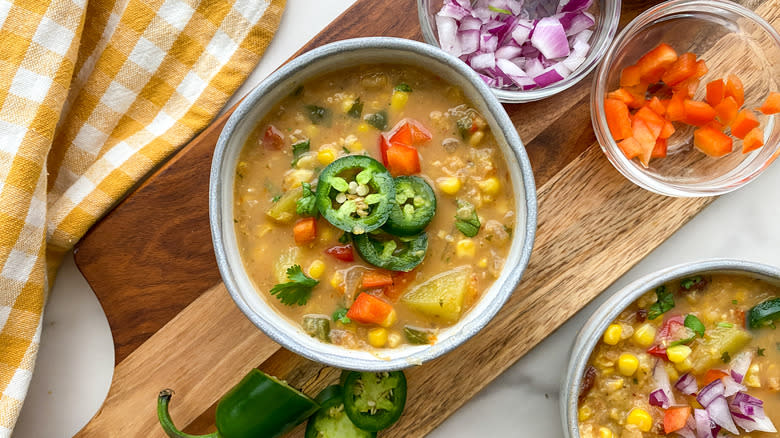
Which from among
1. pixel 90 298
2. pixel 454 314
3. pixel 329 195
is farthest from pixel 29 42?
pixel 454 314

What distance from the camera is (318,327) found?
8.59 ft

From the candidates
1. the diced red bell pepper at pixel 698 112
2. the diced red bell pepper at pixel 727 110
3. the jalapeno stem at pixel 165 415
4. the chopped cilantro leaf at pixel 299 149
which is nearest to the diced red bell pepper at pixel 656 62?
the diced red bell pepper at pixel 698 112

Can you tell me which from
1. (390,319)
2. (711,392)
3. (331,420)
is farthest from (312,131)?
(711,392)

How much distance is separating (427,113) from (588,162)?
82 centimetres

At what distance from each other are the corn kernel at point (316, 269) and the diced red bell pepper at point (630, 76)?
5.17ft

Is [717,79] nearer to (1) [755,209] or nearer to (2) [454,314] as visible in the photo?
(1) [755,209]

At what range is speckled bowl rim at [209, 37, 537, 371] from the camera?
8.11ft

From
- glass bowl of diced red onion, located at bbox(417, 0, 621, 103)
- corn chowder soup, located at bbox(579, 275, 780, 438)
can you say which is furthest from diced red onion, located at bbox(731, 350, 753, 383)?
glass bowl of diced red onion, located at bbox(417, 0, 621, 103)

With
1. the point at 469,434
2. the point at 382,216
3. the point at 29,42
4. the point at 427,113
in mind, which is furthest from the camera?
the point at 469,434

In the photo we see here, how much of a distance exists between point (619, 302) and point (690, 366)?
485 mm

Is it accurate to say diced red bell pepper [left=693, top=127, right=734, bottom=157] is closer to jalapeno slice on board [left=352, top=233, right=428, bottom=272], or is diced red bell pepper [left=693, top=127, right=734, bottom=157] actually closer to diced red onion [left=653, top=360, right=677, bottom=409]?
diced red onion [left=653, top=360, right=677, bottom=409]

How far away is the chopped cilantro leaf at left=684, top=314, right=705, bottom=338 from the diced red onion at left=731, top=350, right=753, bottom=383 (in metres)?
0.21

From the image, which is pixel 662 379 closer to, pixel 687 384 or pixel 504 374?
pixel 687 384

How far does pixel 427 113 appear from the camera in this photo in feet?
8.64
